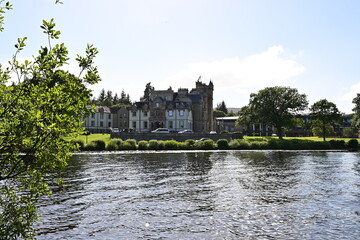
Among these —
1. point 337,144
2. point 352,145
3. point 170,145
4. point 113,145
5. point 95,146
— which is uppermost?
point 113,145

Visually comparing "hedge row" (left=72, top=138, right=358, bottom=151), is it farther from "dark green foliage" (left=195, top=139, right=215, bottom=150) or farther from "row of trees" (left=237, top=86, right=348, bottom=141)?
"row of trees" (left=237, top=86, right=348, bottom=141)

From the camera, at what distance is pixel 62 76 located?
7121 millimetres

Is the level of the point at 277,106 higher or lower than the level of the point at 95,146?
higher

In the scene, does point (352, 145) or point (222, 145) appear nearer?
point (222, 145)

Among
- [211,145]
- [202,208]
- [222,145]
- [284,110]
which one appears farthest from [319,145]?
[202,208]

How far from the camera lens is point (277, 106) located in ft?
282

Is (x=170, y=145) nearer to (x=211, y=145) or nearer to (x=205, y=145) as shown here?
(x=205, y=145)

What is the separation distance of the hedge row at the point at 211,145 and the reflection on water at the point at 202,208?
3636 cm

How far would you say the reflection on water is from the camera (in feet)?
43.6

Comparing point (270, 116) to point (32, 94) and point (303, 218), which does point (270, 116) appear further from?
point (32, 94)

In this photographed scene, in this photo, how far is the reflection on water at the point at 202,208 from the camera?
43.6 ft

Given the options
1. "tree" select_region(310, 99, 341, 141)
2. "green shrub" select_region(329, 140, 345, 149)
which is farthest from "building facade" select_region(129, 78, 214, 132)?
"green shrub" select_region(329, 140, 345, 149)

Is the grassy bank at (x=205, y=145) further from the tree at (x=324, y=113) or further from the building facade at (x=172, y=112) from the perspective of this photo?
the building facade at (x=172, y=112)

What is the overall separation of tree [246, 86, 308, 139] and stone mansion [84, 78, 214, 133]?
20.8m
